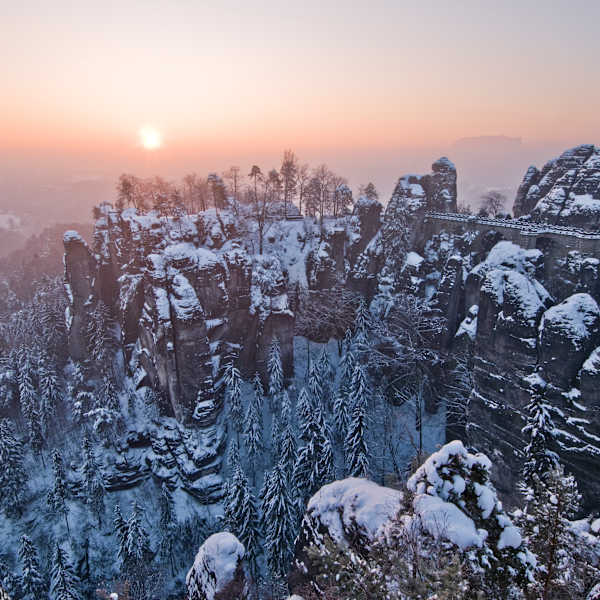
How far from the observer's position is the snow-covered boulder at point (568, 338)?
24062mm

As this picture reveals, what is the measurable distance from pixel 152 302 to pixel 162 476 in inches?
722

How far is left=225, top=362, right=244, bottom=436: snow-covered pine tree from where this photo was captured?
38938 millimetres

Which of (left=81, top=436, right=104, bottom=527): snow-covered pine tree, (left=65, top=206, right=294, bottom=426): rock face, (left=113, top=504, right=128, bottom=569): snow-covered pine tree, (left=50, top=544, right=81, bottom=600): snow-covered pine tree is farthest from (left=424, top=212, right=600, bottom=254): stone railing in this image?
(left=50, top=544, right=81, bottom=600): snow-covered pine tree

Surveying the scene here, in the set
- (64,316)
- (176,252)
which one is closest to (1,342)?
(64,316)

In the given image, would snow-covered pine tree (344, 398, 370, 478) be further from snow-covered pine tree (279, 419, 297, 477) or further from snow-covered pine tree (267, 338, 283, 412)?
snow-covered pine tree (267, 338, 283, 412)

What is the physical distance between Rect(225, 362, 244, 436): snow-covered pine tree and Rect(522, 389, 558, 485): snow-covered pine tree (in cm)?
2598

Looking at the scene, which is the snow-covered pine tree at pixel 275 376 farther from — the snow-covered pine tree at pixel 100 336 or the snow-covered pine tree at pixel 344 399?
the snow-covered pine tree at pixel 100 336

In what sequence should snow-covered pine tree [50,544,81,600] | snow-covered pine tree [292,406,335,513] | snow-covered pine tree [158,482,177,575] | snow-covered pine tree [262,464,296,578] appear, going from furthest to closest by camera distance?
snow-covered pine tree [158,482,177,575], snow-covered pine tree [292,406,335,513], snow-covered pine tree [262,464,296,578], snow-covered pine tree [50,544,81,600]

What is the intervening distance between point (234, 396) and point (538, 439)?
88.5ft

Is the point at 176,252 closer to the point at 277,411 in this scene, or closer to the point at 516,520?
the point at 277,411

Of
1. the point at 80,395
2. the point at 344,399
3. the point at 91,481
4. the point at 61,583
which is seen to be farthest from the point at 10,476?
the point at 344,399

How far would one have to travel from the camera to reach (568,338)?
2427cm

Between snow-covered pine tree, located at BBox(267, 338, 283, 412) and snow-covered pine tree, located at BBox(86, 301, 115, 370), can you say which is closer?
snow-covered pine tree, located at BBox(267, 338, 283, 412)

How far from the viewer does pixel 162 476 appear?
38.7 meters
